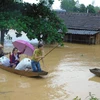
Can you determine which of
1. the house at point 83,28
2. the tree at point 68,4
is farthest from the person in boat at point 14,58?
the tree at point 68,4

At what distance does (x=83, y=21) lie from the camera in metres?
27.8

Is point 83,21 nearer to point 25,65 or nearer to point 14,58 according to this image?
point 14,58

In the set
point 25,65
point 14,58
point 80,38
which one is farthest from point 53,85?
point 80,38

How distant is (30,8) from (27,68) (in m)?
11.3

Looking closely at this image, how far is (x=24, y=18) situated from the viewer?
1958 centimetres

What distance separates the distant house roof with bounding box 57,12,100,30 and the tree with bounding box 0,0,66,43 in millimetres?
6141

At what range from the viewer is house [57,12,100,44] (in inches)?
1014

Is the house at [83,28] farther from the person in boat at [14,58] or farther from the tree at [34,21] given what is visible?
the person in boat at [14,58]

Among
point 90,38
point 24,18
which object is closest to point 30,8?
point 24,18

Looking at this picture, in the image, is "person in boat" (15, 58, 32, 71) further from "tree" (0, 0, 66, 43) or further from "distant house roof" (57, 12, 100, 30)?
"distant house roof" (57, 12, 100, 30)

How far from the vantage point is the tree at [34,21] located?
18470 millimetres

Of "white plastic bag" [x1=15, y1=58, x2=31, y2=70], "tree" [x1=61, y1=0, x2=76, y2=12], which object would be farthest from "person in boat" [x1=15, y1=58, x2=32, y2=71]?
"tree" [x1=61, y1=0, x2=76, y2=12]

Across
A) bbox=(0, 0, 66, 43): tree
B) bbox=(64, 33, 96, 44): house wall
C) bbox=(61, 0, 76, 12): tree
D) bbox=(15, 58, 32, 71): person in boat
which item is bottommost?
bbox=(64, 33, 96, 44): house wall

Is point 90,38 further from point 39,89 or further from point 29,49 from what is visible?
point 39,89
